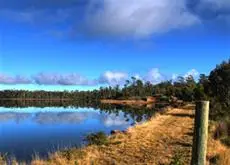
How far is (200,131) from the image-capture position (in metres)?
7.16

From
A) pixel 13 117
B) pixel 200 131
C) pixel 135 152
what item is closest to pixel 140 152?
pixel 135 152

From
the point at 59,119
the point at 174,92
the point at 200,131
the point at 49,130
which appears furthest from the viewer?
the point at 174,92

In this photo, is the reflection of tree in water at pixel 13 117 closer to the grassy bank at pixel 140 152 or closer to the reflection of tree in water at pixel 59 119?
the reflection of tree in water at pixel 59 119

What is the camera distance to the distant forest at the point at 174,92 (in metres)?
38.8

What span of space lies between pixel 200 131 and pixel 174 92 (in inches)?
3476

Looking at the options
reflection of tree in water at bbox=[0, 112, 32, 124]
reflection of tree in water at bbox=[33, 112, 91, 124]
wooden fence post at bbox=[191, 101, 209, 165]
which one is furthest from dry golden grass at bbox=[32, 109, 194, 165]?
reflection of tree in water at bbox=[0, 112, 32, 124]

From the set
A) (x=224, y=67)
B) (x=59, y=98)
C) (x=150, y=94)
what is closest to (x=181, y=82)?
(x=150, y=94)

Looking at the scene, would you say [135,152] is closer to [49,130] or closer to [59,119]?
[49,130]

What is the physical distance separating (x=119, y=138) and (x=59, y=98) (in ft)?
520

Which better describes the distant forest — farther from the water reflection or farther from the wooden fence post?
the wooden fence post

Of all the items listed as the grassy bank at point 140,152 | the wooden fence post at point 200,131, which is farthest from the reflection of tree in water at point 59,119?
the wooden fence post at point 200,131

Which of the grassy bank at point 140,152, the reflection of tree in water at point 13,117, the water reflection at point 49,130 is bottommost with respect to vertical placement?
the water reflection at point 49,130

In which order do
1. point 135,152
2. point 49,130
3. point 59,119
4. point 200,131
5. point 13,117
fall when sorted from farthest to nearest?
point 13,117
point 59,119
point 49,130
point 135,152
point 200,131

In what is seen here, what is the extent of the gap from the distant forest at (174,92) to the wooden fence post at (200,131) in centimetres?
1897
